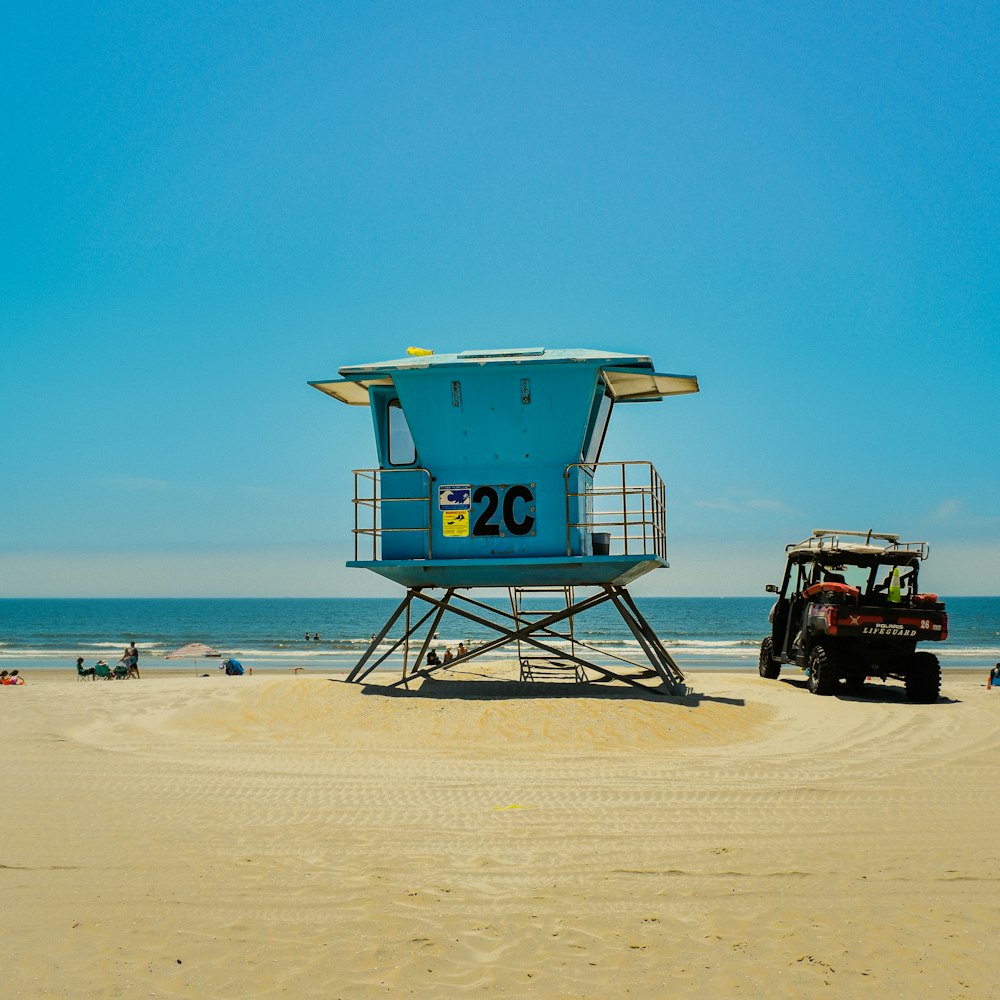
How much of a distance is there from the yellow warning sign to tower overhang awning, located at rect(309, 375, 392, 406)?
Result: 7.64ft

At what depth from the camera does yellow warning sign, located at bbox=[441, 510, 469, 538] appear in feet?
49.4

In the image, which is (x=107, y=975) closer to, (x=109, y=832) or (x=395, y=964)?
(x=395, y=964)

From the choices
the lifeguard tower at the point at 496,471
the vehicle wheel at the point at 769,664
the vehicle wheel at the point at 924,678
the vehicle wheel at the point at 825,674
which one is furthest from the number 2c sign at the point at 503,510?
the vehicle wheel at the point at 769,664

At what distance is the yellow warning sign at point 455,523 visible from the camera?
15.1m

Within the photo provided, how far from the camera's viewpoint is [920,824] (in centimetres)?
803

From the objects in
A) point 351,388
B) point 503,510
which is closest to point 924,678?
point 503,510

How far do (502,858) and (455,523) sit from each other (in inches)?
330

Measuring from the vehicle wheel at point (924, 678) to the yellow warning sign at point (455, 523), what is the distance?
349 inches

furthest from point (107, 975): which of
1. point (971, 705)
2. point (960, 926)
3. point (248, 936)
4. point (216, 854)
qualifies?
point (971, 705)

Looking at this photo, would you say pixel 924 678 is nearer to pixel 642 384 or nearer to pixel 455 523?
pixel 642 384

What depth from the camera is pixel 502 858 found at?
705 cm

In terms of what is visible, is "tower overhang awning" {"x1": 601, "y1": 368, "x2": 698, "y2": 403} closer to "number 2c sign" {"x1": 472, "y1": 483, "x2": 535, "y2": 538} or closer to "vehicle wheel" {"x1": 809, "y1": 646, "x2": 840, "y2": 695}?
"number 2c sign" {"x1": 472, "y1": 483, "x2": 535, "y2": 538}

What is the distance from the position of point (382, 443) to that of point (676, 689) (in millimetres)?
6144

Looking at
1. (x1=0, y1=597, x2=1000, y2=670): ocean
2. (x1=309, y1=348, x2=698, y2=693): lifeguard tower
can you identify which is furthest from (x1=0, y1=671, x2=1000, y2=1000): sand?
(x1=0, y1=597, x2=1000, y2=670): ocean
